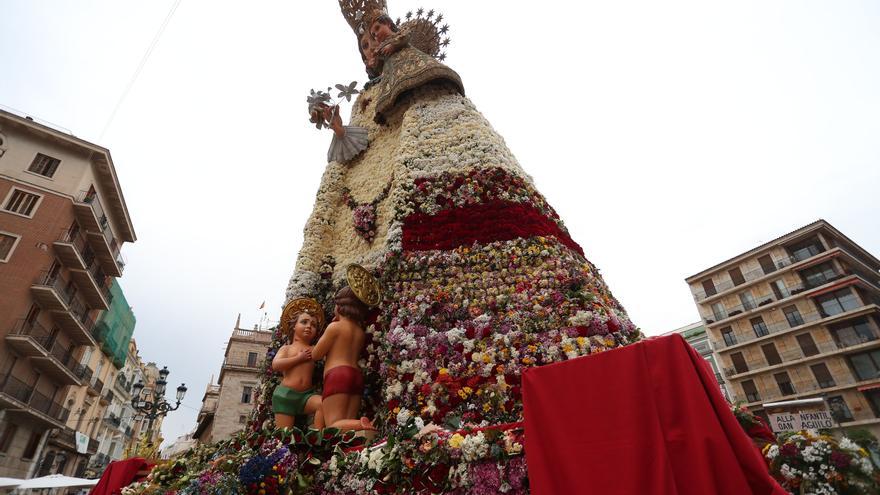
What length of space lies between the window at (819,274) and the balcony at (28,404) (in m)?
52.6

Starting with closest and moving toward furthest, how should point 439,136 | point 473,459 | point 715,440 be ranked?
point 715,440 → point 473,459 → point 439,136

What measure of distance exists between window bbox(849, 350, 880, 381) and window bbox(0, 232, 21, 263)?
172ft

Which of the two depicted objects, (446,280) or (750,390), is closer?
(446,280)

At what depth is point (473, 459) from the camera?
11.4ft

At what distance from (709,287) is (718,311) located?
255cm

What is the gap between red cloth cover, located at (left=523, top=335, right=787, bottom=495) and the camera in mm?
2252

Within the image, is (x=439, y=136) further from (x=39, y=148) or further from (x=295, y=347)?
(x=39, y=148)

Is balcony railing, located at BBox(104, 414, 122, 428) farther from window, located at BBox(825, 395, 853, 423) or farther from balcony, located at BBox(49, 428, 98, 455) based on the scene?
window, located at BBox(825, 395, 853, 423)

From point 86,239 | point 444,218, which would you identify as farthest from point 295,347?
point 86,239

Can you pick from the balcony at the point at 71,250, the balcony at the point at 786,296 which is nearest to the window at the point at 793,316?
the balcony at the point at 786,296

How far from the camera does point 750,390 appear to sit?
35.5 meters

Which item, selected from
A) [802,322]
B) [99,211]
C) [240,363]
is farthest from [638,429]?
[802,322]

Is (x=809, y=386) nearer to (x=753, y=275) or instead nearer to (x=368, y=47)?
(x=753, y=275)

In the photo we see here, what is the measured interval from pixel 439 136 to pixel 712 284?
1675 inches
